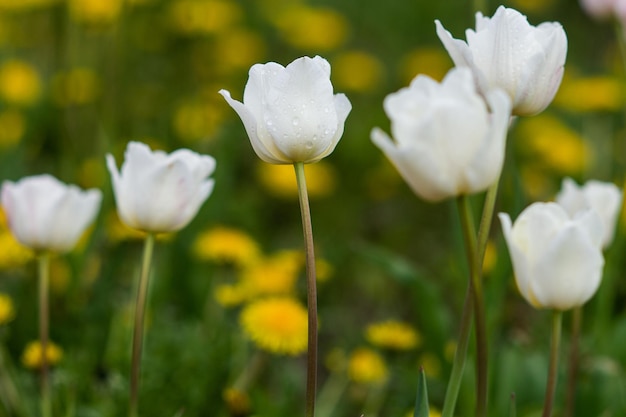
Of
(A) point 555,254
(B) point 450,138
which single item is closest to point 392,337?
(A) point 555,254

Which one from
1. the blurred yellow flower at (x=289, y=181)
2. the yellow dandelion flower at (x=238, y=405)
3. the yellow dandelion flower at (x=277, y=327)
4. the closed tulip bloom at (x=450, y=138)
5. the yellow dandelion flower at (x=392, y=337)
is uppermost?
the closed tulip bloom at (x=450, y=138)

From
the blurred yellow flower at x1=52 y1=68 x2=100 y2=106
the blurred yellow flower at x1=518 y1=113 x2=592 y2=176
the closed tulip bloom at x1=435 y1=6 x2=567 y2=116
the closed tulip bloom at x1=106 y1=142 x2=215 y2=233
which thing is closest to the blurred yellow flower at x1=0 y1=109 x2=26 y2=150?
the blurred yellow flower at x1=52 y1=68 x2=100 y2=106

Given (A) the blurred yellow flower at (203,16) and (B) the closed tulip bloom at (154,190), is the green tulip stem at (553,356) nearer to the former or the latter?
(B) the closed tulip bloom at (154,190)

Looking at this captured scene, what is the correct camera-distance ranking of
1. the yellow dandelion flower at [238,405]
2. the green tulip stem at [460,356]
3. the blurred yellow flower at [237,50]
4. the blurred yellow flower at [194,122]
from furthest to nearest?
the blurred yellow flower at [237,50] → the blurred yellow flower at [194,122] → the yellow dandelion flower at [238,405] → the green tulip stem at [460,356]

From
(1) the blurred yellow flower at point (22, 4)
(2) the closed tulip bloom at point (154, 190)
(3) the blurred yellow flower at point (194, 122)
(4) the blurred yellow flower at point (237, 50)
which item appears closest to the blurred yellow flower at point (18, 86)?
(1) the blurred yellow flower at point (22, 4)

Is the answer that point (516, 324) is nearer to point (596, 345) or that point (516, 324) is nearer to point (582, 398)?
point (596, 345)

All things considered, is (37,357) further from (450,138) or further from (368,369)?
(450,138)
